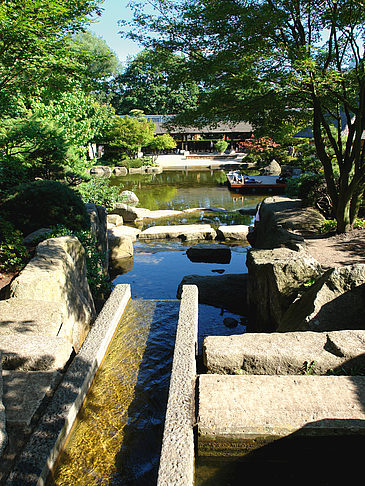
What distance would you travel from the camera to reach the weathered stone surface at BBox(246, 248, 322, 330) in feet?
18.8

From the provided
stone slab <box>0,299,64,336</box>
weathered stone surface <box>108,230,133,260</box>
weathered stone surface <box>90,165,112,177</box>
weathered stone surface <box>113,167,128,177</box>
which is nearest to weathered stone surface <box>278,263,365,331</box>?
stone slab <box>0,299,64,336</box>

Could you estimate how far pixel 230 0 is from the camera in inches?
323

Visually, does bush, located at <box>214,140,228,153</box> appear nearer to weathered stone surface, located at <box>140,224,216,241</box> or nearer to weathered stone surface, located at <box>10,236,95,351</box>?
weathered stone surface, located at <box>140,224,216,241</box>

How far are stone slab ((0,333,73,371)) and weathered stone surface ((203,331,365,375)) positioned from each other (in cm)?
160

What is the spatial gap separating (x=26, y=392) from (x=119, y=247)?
8.51 metres

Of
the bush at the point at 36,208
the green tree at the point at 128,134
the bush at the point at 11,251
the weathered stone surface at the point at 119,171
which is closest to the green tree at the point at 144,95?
the green tree at the point at 128,134

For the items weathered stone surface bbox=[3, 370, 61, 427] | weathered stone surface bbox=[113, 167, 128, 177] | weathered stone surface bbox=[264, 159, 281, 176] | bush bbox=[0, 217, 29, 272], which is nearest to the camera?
weathered stone surface bbox=[3, 370, 61, 427]

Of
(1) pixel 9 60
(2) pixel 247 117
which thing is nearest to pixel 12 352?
(1) pixel 9 60

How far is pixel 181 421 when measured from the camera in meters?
3.12

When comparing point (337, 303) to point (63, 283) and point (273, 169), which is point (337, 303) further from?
point (273, 169)

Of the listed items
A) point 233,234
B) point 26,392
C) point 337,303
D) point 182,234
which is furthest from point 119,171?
point 26,392

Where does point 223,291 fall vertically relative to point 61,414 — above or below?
below

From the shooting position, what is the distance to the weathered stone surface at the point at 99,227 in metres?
9.29

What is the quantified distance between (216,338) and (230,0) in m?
7.99
